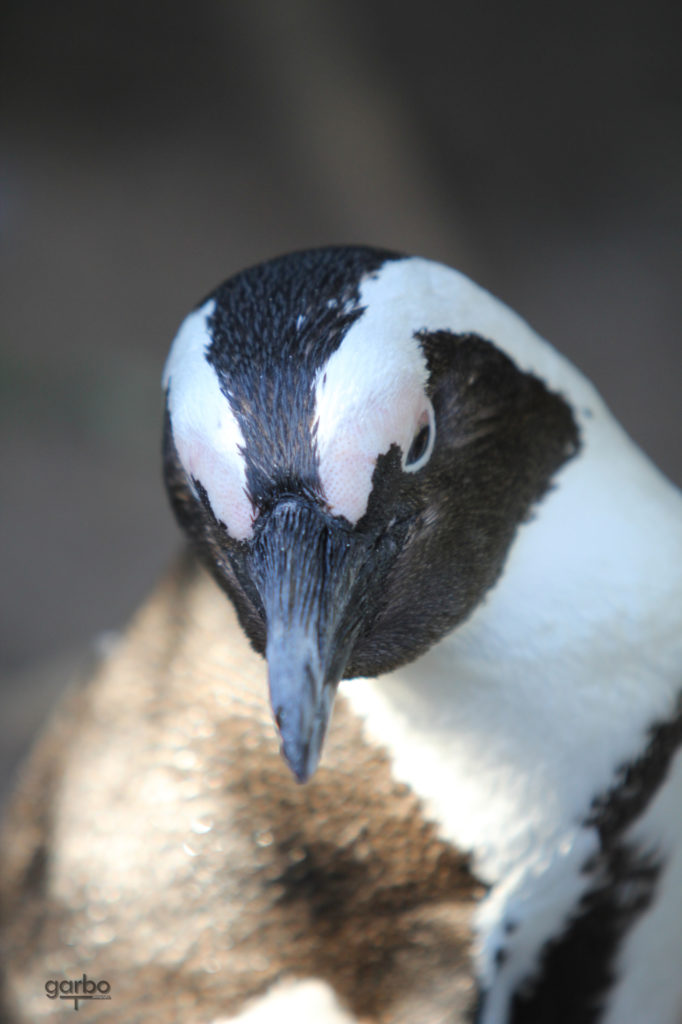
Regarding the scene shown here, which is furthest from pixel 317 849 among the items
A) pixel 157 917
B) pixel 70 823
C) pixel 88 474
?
pixel 88 474

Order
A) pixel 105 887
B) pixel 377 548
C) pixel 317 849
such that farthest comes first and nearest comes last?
pixel 105 887 → pixel 317 849 → pixel 377 548

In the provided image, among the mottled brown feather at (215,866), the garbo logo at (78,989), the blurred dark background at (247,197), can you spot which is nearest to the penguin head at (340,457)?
the mottled brown feather at (215,866)

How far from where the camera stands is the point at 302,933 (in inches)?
49.2

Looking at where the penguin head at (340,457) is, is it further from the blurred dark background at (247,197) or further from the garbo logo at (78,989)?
the blurred dark background at (247,197)

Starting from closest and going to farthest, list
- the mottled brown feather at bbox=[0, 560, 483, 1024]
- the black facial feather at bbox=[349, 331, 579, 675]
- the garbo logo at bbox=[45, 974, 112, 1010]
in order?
the black facial feather at bbox=[349, 331, 579, 675], the mottled brown feather at bbox=[0, 560, 483, 1024], the garbo logo at bbox=[45, 974, 112, 1010]

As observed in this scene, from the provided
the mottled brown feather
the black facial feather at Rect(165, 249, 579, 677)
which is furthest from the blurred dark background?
the black facial feather at Rect(165, 249, 579, 677)

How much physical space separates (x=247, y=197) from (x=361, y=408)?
2.69m

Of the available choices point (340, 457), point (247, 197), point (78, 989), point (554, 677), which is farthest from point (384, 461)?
point (247, 197)

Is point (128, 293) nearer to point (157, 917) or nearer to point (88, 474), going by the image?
point (88, 474)

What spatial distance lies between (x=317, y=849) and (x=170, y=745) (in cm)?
24

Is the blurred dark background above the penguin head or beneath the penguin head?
above

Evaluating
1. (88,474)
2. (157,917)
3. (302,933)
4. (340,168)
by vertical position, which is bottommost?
(302,933)

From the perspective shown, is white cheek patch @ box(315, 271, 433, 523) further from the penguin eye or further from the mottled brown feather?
the mottled brown feather

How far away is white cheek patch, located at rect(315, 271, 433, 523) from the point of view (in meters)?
0.84
